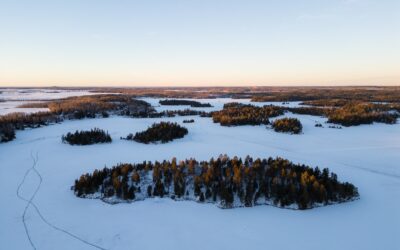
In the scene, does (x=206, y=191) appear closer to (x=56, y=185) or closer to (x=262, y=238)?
(x=262, y=238)

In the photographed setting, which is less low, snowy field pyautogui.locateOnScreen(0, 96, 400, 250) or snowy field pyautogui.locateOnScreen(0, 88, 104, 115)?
snowy field pyautogui.locateOnScreen(0, 88, 104, 115)

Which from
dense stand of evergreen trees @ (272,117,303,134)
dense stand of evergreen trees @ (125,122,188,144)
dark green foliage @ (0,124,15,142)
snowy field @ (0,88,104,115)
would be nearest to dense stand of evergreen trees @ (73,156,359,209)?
dense stand of evergreen trees @ (125,122,188,144)

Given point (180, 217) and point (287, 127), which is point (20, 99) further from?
point (180, 217)

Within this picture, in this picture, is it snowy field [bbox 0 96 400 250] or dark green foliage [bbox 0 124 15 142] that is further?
dark green foliage [bbox 0 124 15 142]

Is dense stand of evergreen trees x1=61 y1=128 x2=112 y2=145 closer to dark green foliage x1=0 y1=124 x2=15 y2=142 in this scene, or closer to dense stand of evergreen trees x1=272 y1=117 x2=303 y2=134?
dark green foliage x1=0 y1=124 x2=15 y2=142

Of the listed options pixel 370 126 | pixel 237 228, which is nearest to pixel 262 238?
pixel 237 228

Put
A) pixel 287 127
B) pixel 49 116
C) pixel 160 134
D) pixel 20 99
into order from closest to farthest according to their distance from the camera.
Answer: pixel 160 134, pixel 287 127, pixel 49 116, pixel 20 99

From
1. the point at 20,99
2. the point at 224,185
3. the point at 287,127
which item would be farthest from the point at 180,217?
the point at 20,99

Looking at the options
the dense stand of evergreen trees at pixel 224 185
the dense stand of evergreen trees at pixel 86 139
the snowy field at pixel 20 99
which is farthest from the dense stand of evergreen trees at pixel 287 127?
the snowy field at pixel 20 99

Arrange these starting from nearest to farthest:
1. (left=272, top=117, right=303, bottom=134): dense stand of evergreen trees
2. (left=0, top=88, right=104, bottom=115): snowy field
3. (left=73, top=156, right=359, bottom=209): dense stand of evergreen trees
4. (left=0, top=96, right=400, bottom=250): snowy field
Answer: (left=0, top=96, right=400, bottom=250): snowy field < (left=73, top=156, right=359, bottom=209): dense stand of evergreen trees < (left=272, top=117, right=303, bottom=134): dense stand of evergreen trees < (left=0, top=88, right=104, bottom=115): snowy field
